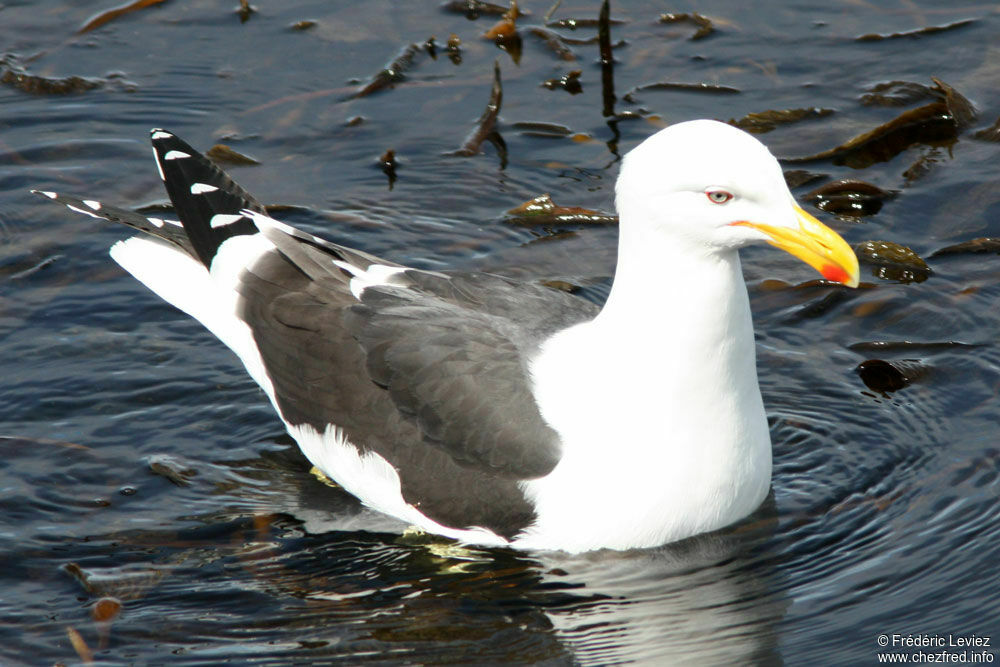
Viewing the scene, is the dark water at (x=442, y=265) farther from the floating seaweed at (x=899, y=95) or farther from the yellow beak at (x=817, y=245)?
the yellow beak at (x=817, y=245)

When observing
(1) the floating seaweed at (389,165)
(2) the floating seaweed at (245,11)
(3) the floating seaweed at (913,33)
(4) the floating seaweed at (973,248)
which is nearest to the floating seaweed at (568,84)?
(1) the floating seaweed at (389,165)

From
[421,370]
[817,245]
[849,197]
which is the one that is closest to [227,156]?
[421,370]

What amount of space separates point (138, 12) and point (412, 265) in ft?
11.6

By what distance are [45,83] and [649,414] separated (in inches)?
208

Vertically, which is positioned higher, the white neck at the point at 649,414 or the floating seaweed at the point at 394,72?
the floating seaweed at the point at 394,72

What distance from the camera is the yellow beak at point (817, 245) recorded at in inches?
200

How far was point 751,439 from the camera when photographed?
5680mm

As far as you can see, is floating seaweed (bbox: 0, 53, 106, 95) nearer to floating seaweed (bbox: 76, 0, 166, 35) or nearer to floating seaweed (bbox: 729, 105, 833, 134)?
floating seaweed (bbox: 76, 0, 166, 35)

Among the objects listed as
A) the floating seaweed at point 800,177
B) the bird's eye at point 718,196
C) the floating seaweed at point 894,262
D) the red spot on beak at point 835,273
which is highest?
the bird's eye at point 718,196

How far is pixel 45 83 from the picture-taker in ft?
29.6

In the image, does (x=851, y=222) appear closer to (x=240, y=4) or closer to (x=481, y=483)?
(x=481, y=483)

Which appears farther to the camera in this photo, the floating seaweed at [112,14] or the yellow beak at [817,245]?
the floating seaweed at [112,14]

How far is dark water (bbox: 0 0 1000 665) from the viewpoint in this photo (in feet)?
17.8

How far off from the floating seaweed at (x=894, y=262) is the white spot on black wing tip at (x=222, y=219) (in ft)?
10.7
